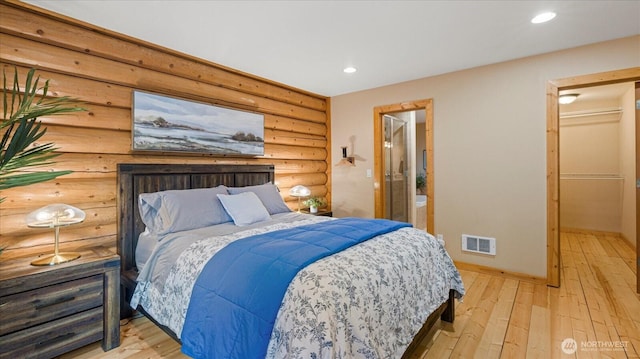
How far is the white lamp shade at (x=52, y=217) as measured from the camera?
1969 mm

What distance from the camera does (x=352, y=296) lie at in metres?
1.41

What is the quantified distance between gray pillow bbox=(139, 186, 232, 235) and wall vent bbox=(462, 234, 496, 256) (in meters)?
2.88

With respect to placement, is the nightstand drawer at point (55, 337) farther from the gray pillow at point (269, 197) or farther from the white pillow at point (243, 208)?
the gray pillow at point (269, 197)

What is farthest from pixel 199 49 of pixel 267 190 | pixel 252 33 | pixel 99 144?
pixel 267 190

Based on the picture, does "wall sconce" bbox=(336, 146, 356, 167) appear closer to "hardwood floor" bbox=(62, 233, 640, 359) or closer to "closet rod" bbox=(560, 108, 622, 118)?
"hardwood floor" bbox=(62, 233, 640, 359)

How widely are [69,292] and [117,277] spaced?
27 cm

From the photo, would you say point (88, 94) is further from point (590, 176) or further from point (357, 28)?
point (590, 176)

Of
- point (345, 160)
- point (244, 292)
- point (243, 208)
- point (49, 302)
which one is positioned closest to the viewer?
point (244, 292)

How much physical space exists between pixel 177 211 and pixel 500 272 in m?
3.53

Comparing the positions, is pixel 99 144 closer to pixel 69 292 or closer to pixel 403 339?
pixel 69 292

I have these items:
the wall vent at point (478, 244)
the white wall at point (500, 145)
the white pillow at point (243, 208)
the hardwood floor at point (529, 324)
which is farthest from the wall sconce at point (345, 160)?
the hardwood floor at point (529, 324)

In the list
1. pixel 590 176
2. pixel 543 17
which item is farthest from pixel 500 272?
pixel 590 176

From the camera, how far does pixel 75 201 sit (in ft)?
7.94

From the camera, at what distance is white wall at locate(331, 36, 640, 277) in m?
3.16
